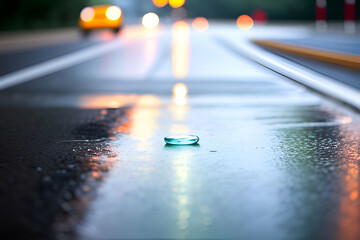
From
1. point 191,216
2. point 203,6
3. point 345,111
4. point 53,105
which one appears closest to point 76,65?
point 53,105

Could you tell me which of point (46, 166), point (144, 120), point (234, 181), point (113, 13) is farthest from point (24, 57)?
point (113, 13)

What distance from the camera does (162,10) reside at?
7362cm

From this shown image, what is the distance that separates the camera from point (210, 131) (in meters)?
7.08

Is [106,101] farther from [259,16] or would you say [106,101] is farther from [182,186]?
[259,16]

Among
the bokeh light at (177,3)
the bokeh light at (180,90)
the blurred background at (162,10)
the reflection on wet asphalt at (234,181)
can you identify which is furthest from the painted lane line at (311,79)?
the bokeh light at (177,3)

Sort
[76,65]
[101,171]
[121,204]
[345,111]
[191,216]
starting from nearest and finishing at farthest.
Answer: [191,216] → [121,204] → [101,171] → [345,111] → [76,65]

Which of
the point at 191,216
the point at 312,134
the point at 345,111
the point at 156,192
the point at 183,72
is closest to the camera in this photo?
the point at 191,216

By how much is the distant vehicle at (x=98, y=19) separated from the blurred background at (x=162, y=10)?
19.4 ft

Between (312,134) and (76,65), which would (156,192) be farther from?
(76,65)

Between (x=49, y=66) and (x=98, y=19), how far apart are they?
17270mm

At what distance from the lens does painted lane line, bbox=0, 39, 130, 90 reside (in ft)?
43.0

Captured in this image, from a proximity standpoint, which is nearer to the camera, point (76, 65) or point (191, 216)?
point (191, 216)

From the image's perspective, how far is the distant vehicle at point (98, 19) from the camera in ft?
109

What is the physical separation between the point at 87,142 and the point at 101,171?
1.34 m
